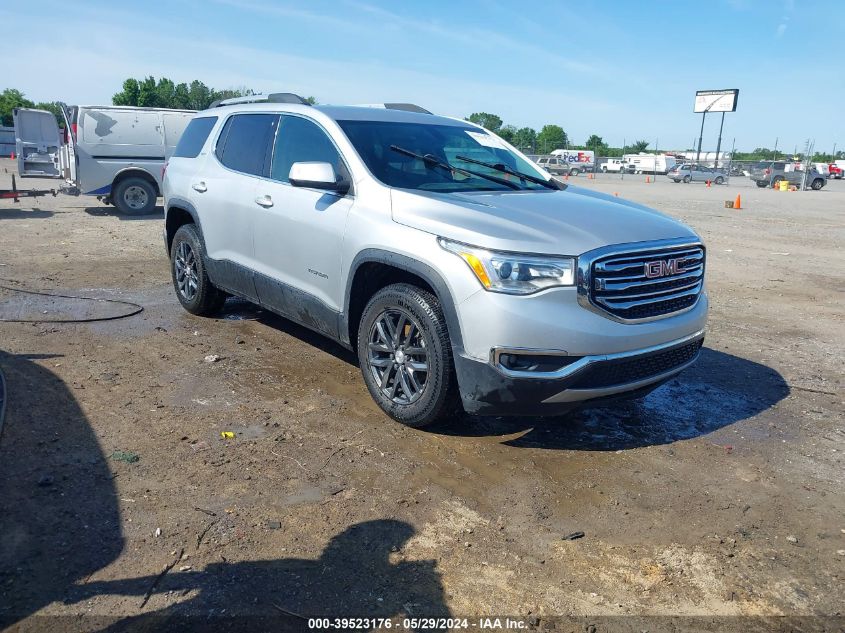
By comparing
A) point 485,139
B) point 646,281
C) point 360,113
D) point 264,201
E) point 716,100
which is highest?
point 716,100

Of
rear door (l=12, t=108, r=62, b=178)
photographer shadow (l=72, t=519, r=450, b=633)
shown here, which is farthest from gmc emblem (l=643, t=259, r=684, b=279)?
rear door (l=12, t=108, r=62, b=178)

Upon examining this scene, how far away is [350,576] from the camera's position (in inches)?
116

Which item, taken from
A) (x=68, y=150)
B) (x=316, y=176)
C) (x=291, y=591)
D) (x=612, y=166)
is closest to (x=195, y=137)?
(x=316, y=176)

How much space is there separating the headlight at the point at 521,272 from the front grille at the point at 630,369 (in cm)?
50

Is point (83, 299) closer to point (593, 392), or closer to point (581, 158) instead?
point (593, 392)

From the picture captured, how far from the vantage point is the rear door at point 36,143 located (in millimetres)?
16531

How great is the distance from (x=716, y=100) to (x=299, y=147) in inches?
3215

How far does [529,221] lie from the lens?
402 cm

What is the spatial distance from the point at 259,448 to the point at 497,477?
4.57 feet

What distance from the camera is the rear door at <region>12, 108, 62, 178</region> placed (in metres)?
16.5

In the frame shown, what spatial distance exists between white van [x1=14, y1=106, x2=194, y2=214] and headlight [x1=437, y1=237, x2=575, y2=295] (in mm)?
12658

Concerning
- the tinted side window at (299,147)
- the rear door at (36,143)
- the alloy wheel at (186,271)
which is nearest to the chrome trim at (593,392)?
the tinted side window at (299,147)

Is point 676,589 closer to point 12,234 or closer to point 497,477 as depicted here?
point 497,477

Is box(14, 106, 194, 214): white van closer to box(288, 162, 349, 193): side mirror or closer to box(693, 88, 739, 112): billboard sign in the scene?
box(288, 162, 349, 193): side mirror
